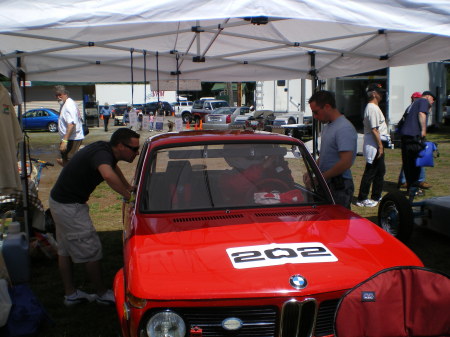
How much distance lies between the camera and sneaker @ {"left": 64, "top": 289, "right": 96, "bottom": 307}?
4464mm

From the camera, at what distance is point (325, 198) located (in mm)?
4023

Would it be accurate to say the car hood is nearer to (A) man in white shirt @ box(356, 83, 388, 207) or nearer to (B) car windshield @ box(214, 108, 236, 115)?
(A) man in white shirt @ box(356, 83, 388, 207)

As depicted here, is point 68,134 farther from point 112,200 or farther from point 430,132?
point 430,132

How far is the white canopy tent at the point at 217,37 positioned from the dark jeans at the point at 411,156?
1.46m

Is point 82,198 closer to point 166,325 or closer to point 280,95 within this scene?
point 166,325

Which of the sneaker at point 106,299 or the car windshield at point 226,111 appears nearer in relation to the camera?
the sneaker at point 106,299

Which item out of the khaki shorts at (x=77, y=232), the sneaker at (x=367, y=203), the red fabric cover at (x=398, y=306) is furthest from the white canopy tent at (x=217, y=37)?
the sneaker at (x=367, y=203)

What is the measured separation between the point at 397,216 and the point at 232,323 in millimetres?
3776

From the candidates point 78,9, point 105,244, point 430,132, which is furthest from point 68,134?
point 430,132

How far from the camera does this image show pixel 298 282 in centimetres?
262

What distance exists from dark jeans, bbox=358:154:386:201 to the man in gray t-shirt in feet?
10.3

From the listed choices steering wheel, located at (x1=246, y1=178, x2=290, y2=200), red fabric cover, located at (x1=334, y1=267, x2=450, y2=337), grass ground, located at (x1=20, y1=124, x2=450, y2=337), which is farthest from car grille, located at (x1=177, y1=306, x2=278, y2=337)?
grass ground, located at (x1=20, y1=124, x2=450, y2=337)

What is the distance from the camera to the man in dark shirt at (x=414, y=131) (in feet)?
26.1

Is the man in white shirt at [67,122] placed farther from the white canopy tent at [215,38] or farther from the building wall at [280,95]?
the building wall at [280,95]
